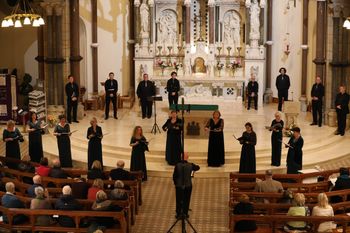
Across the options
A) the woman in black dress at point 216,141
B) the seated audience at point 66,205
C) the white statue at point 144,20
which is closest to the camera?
the seated audience at point 66,205

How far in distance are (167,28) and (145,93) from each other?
5127 millimetres

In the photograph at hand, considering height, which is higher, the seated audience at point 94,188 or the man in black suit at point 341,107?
the man in black suit at point 341,107

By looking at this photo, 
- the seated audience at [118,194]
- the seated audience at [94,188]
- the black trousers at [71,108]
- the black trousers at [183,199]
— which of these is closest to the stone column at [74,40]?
the black trousers at [71,108]

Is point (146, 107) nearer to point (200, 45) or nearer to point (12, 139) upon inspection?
point (200, 45)

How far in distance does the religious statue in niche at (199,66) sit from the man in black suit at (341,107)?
663 centimetres

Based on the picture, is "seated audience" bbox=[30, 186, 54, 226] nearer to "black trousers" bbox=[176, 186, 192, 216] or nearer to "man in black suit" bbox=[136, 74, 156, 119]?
"black trousers" bbox=[176, 186, 192, 216]

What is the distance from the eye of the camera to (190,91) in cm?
2442

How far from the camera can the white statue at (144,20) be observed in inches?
957

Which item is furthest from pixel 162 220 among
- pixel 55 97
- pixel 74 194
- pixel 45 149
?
pixel 55 97

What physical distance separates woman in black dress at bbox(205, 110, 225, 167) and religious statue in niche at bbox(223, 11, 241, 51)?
9.46 meters

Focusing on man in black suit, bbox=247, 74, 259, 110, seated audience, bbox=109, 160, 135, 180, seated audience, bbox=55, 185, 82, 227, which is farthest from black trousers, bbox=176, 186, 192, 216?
man in black suit, bbox=247, 74, 259, 110

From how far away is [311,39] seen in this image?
23375 mm

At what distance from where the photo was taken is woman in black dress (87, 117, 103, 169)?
15.5 meters

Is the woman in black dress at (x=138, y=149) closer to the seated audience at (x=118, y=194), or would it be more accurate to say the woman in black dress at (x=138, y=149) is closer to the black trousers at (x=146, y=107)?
the seated audience at (x=118, y=194)
